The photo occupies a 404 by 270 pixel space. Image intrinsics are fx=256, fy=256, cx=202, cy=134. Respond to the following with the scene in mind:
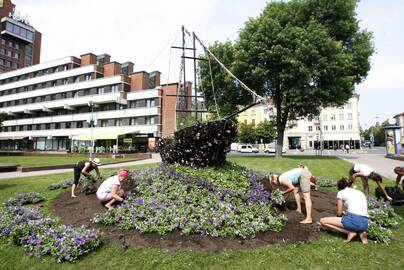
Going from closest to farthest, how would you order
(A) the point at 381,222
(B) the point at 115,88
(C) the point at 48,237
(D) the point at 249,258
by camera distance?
(D) the point at 249,258 → (C) the point at 48,237 → (A) the point at 381,222 → (B) the point at 115,88

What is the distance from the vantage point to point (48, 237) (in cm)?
501

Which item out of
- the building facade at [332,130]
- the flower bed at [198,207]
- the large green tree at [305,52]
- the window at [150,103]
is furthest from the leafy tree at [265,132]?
the flower bed at [198,207]

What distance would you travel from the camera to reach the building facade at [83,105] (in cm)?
4653

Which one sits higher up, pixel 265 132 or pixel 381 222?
pixel 265 132

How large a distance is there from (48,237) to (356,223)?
238 inches

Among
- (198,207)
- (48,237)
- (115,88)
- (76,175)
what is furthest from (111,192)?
(115,88)

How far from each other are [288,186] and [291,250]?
2.27 m

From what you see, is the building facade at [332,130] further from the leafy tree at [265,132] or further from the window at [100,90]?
the window at [100,90]

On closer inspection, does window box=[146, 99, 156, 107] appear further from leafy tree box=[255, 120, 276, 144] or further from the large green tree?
leafy tree box=[255, 120, 276, 144]

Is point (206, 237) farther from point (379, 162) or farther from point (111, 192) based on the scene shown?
point (379, 162)

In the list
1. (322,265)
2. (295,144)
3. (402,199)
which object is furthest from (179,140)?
(295,144)

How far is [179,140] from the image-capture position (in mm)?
8125

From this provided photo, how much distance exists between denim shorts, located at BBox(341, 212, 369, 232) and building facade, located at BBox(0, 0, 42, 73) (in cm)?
9626

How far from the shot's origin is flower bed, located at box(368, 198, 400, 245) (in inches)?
201
